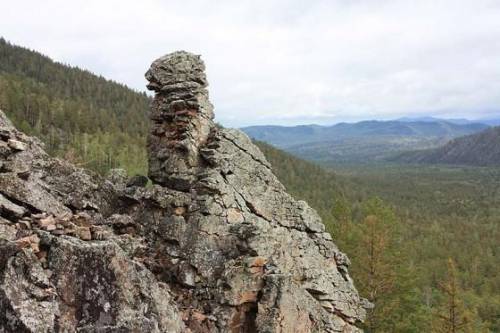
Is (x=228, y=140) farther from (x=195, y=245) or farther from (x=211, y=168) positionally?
(x=195, y=245)

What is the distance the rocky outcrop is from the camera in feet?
46.5

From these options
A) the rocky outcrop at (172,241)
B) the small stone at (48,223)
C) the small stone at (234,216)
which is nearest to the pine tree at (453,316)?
the rocky outcrop at (172,241)

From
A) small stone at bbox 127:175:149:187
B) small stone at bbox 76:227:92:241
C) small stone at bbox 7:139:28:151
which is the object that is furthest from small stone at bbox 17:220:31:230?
small stone at bbox 127:175:149:187

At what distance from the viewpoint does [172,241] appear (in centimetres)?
2088

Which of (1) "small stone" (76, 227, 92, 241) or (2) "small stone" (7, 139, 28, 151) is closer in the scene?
(1) "small stone" (76, 227, 92, 241)

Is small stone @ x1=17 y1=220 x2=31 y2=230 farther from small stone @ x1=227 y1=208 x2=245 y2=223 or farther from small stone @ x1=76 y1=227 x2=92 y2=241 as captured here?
small stone @ x1=227 y1=208 x2=245 y2=223

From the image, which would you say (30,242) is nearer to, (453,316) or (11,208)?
(11,208)

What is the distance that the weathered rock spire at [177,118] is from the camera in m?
23.0

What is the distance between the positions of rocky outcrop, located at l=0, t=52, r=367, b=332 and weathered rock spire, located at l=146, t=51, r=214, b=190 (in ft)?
Result: 0.19

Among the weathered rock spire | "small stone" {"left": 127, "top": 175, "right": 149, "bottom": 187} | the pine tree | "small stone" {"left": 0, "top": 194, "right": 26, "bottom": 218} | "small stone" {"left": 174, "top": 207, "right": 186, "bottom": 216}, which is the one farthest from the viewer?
the pine tree

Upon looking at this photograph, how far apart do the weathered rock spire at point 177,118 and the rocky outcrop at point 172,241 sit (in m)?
0.06

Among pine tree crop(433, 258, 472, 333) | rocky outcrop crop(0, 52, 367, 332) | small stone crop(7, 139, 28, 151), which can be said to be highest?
small stone crop(7, 139, 28, 151)

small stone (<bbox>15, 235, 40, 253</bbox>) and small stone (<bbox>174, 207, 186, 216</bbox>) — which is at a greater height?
small stone (<bbox>15, 235, 40, 253</bbox>)

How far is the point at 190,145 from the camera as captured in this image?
75.4ft
